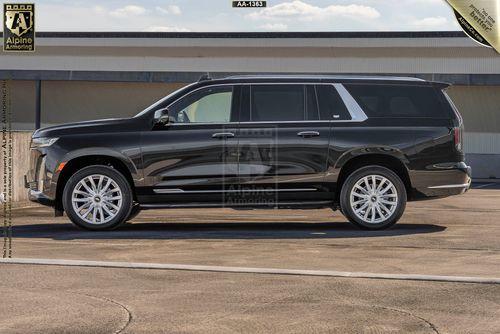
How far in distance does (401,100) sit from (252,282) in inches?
214

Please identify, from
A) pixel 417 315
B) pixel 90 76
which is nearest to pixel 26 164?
pixel 417 315

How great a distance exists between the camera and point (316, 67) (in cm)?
3741

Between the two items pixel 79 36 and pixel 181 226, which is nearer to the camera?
pixel 181 226

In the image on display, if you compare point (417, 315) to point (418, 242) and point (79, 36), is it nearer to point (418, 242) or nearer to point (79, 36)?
point (418, 242)

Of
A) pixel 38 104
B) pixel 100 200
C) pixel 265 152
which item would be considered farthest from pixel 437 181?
pixel 38 104

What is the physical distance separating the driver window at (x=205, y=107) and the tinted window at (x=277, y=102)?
0.36m

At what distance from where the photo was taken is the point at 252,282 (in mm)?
8172

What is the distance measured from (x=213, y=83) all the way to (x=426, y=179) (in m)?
3.14

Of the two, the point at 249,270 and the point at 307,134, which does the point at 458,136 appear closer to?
the point at 307,134

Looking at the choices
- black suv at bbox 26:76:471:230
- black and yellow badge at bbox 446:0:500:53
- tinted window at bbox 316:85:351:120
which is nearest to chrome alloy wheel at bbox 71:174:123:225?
black suv at bbox 26:76:471:230

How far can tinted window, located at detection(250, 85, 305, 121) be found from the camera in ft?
41.4

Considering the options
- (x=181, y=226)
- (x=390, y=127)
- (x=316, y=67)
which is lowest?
(x=181, y=226)

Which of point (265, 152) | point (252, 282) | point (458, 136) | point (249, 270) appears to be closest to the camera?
point (252, 282)

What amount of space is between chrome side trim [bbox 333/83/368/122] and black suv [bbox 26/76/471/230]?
13 millimetres
